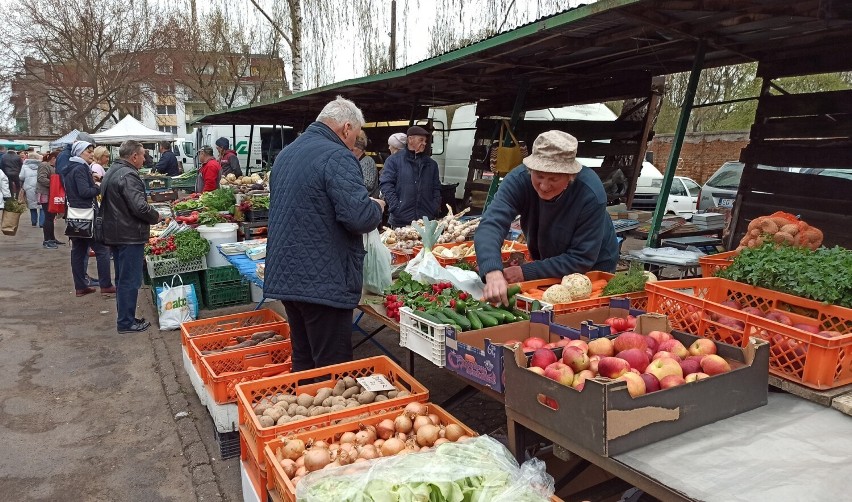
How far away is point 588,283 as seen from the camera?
3209 millimetres

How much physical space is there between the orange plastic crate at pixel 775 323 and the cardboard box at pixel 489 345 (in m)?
0.52

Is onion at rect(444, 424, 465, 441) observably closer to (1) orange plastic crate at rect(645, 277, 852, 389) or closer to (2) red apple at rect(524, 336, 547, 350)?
(2) red apple at rect(524, 336, 547, 350)

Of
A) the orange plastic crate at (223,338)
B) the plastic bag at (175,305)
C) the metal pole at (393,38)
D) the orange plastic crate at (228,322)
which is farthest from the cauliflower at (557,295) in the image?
the metal pole at (393,38)

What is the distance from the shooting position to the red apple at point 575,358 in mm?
2150

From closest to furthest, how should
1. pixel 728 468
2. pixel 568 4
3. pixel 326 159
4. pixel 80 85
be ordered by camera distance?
1. pixel 728 468
2. pixel 326 159
3. pixel 568 4
4. pixel 80 85

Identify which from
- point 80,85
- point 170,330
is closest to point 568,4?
point 170,330

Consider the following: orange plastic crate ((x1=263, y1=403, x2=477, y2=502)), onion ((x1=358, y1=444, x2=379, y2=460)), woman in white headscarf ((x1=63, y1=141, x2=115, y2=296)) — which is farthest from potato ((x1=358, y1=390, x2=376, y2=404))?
woman in white headscarf ((x1=63, y1=141, x2=115, y2=296))

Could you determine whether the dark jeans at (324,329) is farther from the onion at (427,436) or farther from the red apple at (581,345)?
the red apple at (581,345)

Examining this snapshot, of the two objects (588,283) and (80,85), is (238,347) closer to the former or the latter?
(588,283)

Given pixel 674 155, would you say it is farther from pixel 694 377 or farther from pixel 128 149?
pixel 128 149

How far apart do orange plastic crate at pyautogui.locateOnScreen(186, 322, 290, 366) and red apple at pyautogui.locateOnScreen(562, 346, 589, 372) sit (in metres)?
2.91

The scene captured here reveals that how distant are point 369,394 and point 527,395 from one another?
3.49 ft

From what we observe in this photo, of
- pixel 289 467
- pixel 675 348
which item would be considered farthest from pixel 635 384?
pixel 289 467

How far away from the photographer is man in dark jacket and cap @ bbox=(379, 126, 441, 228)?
7145 millimetres
